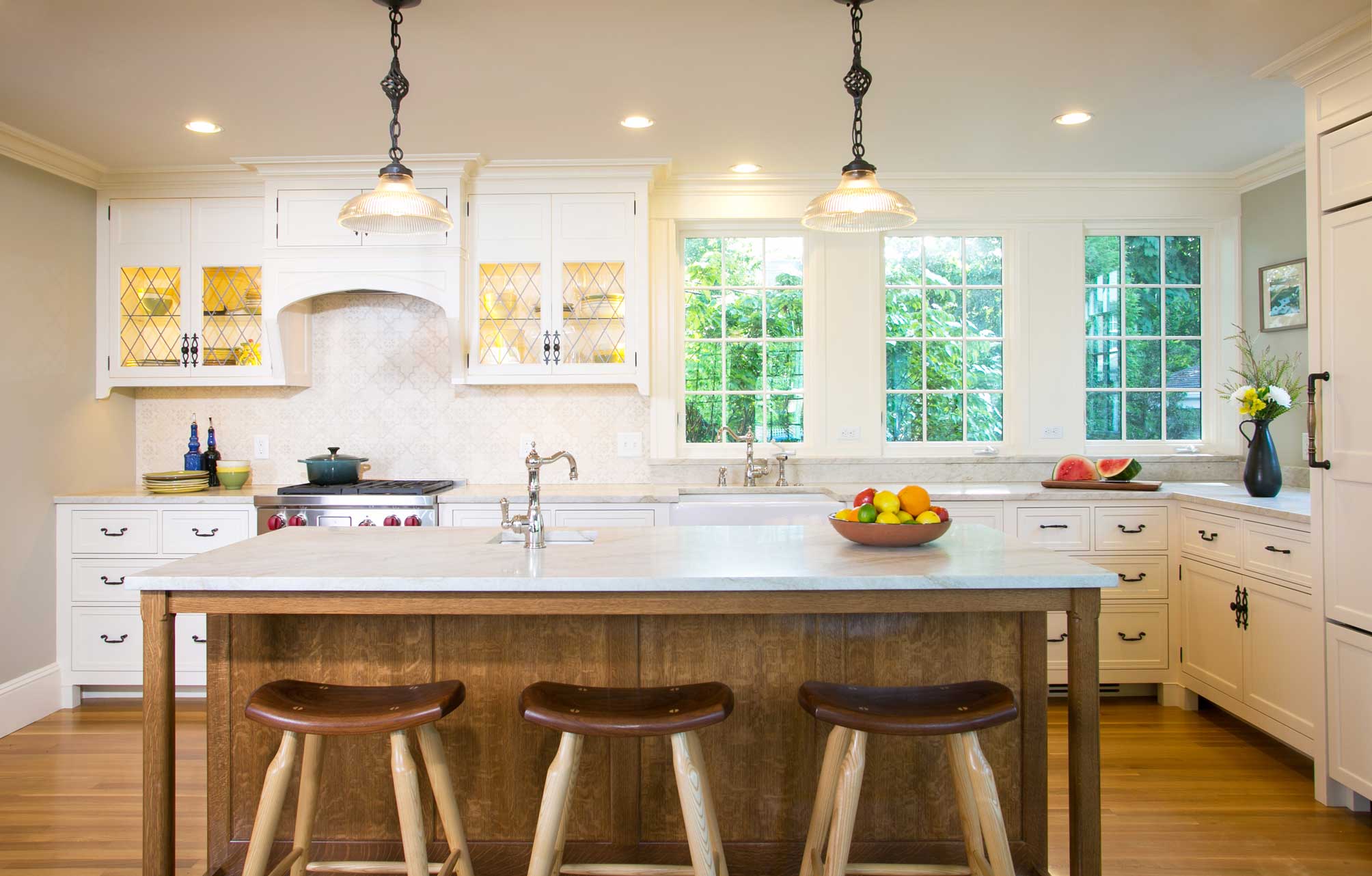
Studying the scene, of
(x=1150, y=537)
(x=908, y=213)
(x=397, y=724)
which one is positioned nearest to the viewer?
(x=397, y=724)

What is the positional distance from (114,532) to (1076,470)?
4.51 m

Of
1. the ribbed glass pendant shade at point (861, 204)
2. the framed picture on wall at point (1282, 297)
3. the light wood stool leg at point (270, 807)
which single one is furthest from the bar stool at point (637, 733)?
the framed picture on wall at point (1282, 297)

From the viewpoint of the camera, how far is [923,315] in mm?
4484

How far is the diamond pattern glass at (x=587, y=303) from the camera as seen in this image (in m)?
4.11

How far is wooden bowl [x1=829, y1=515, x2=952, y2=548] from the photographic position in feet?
7.28

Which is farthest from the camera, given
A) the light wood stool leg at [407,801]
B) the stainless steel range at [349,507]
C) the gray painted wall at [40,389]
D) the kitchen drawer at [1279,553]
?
the stainless steel range at [349,507]

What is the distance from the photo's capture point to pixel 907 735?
1.71 meters

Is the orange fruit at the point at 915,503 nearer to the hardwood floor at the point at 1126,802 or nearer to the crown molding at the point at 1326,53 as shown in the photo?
the hardwood floor at the point at 1126,802

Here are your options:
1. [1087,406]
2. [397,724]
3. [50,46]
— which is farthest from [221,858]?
[1087,406]

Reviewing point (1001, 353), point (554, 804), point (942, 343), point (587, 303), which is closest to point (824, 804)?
point (554, 804)

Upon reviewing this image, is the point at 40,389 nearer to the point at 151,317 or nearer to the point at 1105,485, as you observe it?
the point at 151,317

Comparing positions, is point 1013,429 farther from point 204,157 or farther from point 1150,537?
point 204,157

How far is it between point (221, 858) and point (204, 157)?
3.15 metres

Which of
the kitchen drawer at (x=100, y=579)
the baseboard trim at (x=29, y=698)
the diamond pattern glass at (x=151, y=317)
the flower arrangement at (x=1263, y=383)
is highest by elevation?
the diamond pattern glass at (x=151, y=317)
